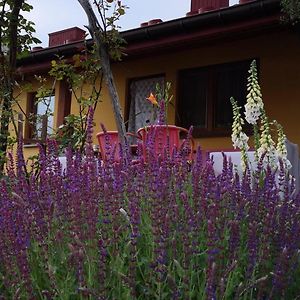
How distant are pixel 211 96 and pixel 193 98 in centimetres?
47

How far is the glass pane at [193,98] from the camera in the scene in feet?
35.1

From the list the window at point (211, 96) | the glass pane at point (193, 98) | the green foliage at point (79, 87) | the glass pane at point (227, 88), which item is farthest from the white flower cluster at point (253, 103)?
the glass pane at point (193, 98)

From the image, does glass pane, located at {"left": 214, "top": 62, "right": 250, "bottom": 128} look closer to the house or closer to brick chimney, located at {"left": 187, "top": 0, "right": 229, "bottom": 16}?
the house

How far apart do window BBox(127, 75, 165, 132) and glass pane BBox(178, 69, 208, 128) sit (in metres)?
0.55

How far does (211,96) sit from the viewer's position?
1050 cm

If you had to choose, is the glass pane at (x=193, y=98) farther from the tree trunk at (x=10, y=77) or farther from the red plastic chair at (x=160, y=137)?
the red plastic chair at (x=160, y=137)

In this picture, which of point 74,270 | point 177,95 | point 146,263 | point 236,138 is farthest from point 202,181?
point 177,95

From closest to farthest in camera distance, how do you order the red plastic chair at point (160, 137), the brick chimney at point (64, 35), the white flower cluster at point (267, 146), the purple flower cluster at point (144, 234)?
the purple flower cluster at point (144, 234)
the red plastic chair at point (160, 137)
the white flower cluster at point (267, 146)
the brick chimney at point (64, 35)

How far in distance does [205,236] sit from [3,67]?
16.6ft

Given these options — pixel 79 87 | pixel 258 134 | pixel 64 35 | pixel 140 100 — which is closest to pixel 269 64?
pixel 140 100

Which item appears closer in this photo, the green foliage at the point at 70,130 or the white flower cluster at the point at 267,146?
the white flower cluster at the point at 267,146

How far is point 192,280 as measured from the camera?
2.07 m

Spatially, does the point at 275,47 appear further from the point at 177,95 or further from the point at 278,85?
the point at 177,95

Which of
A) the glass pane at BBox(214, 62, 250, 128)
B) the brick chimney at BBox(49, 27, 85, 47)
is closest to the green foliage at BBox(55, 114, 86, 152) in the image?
the glass pane at BBox(214, 62, 250, 128)
